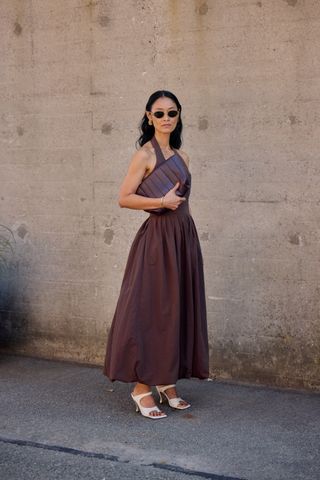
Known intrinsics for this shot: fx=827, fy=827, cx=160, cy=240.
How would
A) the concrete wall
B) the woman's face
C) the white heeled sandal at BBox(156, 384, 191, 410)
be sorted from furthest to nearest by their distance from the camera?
the concrete wall < the white heeled sandal at BBox(156, 384, 191, 410) < the woman's face

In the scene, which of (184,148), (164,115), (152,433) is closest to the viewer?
(152,433)

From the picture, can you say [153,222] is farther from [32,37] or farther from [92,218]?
[32,37]

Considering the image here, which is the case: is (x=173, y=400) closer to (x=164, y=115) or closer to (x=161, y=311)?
(x=161, y=311)

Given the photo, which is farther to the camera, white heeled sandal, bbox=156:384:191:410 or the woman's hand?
white heeled sandal, bbox=156:384:191:410

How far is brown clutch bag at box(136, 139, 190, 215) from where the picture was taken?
5.04 metres

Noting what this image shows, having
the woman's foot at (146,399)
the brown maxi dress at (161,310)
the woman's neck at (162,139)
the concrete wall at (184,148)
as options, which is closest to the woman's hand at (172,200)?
the brown maxi dress at (161,310)

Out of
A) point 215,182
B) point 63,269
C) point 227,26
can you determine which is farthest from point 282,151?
point 63,269

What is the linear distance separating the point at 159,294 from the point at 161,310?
98 millimetres

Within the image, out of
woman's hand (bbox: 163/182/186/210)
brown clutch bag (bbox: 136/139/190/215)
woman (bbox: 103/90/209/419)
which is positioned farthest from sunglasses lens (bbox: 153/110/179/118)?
woman's hand (bbox: 163/182/186/210)

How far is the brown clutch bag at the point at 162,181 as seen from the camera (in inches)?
198

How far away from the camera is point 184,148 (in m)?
5.95

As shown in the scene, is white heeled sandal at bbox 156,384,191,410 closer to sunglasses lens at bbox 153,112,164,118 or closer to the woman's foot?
the woman's foot

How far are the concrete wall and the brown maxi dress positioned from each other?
70cm

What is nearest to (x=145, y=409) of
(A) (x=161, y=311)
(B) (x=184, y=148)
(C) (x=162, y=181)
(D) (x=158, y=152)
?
(A) (x=161, y=311)
